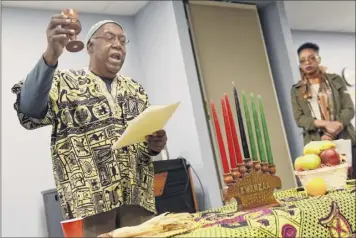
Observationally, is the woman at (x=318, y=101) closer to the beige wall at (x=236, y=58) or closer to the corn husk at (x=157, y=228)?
the beige wall at (x=236, y=58)

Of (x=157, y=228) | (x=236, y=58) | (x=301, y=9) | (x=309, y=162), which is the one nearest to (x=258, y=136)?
(x=309, y=162)

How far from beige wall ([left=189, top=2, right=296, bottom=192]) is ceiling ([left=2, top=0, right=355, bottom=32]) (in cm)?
63

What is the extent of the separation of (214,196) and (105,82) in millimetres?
2115

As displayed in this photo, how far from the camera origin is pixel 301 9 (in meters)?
4.83

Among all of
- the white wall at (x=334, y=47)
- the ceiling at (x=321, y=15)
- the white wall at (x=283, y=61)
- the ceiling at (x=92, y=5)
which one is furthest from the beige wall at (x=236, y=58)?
the white wall at (x=334, y=47)

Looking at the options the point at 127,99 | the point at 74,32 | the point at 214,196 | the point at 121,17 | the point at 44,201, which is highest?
the point at 121,17

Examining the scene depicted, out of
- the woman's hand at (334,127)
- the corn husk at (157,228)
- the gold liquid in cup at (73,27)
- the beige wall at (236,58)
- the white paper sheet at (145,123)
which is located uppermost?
the beige wall at (236,58)

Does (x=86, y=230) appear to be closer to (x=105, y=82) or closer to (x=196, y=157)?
(x=105, y=82)

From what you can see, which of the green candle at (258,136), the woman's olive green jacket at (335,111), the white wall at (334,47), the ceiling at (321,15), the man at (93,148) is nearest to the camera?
the green candle at (258,136)

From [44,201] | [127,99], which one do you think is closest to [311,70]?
[127,99]

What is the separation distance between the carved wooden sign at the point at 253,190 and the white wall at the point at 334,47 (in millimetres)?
5027

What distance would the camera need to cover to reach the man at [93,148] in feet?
3.60

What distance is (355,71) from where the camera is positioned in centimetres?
Answer: 599

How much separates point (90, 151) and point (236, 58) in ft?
9.11
